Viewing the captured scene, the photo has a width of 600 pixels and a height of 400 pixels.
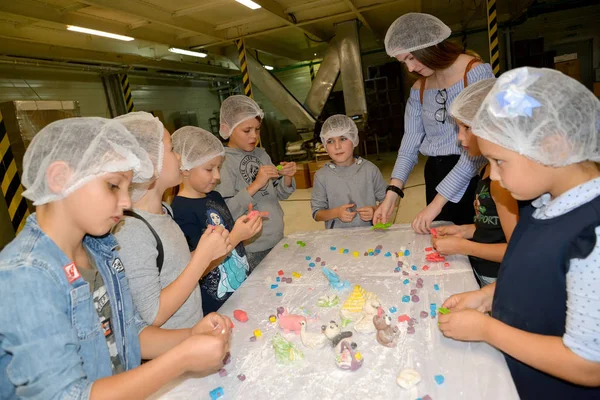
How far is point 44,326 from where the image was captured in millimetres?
872

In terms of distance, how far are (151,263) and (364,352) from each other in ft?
2.84

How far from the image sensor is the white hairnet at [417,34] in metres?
2.26

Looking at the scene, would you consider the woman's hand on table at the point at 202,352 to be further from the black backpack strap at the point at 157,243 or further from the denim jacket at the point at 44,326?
the black backpack strap at the point at 157,243

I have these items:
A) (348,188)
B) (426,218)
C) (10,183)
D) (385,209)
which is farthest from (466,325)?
(10,183)

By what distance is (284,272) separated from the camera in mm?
1951

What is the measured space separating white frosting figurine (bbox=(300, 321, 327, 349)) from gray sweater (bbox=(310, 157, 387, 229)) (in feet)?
5.20

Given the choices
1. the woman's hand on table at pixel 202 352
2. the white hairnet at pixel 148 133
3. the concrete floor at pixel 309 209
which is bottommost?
the concrete floor at pixel 309 209

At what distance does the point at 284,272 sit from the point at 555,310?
1.22 meters

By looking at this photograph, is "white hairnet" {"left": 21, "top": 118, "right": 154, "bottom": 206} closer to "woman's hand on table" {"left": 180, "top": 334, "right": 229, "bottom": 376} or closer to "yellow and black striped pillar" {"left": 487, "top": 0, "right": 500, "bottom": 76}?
"woman's hand on table" {"left": 180, "top": 334, "right": 229, "bottom": 376}

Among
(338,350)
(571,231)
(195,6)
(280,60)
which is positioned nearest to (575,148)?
(571,231)

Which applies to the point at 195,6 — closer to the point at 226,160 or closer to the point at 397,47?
the point at 226,160

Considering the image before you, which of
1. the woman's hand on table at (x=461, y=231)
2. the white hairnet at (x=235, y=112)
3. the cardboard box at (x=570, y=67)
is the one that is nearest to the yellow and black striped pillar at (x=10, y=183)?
the white hairnet at (x=235, y=112)

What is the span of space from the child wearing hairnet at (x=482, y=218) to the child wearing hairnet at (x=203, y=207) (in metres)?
1.09

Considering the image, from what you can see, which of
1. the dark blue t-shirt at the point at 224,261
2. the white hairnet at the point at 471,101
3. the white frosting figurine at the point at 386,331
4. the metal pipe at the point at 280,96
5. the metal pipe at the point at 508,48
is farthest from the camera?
the metal pipe at the point at 508,48
